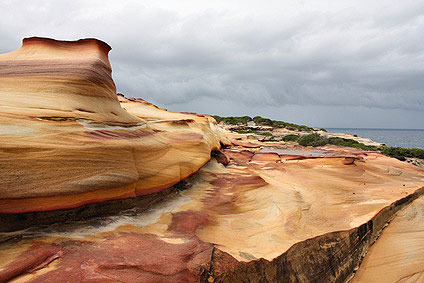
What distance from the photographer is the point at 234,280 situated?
1996 mm

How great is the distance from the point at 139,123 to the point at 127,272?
261cm

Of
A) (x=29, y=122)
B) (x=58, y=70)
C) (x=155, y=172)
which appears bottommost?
(x=155, y=172)

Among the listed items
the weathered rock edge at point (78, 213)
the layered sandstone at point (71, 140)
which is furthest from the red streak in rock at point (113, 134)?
the weathered rock edge at point (78, 213)

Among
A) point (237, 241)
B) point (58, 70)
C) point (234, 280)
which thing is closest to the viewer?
point (234, 280)

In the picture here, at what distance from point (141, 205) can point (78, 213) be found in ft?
2.31

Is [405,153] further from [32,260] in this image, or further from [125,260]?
[32,260]

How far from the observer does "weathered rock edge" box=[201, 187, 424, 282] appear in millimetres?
2014

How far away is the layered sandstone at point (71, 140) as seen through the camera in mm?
2150

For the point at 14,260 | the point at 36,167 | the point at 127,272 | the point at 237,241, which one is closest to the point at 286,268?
the point at 237,241

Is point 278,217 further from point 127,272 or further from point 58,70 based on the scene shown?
point 58,70

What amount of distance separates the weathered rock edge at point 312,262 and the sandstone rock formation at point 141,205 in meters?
0.01

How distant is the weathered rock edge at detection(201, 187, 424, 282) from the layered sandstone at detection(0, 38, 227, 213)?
136cm

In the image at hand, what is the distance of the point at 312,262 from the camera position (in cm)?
255

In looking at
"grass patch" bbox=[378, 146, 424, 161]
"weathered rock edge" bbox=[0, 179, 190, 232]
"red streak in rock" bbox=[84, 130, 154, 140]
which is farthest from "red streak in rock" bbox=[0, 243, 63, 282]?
"grass patch" bbox=[378, 146, 424, 161]
